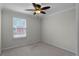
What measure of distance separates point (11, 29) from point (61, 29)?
2315 millimetres

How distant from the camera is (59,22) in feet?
9.80

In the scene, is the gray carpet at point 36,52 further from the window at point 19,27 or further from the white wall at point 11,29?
the window at point 19,27

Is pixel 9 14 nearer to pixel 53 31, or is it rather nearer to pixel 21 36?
pixel 21 36

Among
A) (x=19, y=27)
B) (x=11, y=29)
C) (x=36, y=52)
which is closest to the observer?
(x=36, y=52)

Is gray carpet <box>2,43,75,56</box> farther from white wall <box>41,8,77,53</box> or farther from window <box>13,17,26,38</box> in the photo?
window <box>13,17,26,38</box>

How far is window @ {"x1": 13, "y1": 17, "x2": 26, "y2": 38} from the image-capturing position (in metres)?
2.96

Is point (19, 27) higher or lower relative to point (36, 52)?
higher

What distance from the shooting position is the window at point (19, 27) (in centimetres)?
296

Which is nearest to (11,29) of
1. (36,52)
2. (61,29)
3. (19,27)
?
(19,27)

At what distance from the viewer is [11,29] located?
281 cm

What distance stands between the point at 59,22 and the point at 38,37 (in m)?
1.75

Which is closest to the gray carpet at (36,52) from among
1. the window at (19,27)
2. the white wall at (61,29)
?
the white wall at (61,29)

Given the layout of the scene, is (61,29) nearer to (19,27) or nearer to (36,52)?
(36,52)

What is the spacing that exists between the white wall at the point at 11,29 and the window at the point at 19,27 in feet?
0.57
